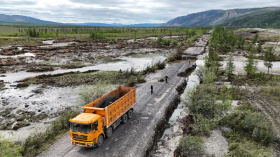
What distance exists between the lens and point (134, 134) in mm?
A: 17625

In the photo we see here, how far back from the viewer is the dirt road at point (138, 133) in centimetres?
1530

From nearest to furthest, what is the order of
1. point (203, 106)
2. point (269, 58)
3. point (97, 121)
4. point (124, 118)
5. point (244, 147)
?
1. point (244, 147)
2. point (97, 121)
3. point (124, 118)
4. point (203, 106)
5. point (269, 58)

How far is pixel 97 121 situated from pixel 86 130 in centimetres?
105

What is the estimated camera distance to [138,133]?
17781 millimetres

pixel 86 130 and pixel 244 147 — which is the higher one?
pixel 86 130

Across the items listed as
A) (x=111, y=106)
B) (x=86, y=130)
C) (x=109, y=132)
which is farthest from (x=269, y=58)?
(x=86, y=130)

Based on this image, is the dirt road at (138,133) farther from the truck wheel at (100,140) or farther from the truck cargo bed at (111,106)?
the truck cargo bed at (111,106)

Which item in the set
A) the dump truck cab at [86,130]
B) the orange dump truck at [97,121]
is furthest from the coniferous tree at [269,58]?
the dump truck cab at [86,130]

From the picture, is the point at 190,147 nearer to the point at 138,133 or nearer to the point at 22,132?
the point at 138,133

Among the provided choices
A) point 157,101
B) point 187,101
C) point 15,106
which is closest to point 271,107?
point 187,101

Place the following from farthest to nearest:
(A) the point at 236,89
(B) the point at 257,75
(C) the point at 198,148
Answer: (B) the point at 257,75 < (A) the point at 236,89 < (C) the point at 198,148

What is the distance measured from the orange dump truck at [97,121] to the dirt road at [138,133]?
2.34 feet

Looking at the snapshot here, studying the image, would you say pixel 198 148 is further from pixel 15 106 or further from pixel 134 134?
pixel 15 106

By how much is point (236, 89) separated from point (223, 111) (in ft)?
31.2
